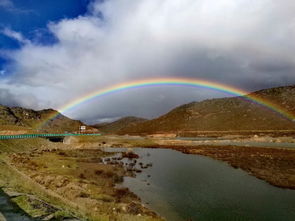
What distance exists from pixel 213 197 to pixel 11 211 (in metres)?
18.1

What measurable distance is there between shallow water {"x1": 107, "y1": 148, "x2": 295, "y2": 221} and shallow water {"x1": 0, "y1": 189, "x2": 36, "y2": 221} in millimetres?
10741

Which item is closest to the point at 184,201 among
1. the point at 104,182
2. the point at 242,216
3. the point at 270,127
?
the point at 242,216

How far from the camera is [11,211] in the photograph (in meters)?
11.3

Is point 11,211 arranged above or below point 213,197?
above

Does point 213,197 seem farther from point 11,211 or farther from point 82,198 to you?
point 11,211

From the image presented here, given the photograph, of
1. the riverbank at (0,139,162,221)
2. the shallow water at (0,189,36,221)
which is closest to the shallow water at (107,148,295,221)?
the riverbank at (0,139,162,221)

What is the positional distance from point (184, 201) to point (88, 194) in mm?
9361

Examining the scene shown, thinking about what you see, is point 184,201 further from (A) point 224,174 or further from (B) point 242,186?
(A) point 224,174

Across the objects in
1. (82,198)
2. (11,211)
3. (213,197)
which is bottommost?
(213,197)

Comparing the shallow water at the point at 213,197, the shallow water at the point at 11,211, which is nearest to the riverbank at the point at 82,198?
the shallow water at the point at 11,211

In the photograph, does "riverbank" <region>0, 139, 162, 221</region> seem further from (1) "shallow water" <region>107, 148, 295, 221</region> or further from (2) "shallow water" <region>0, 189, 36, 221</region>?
(1) "shallow water" <region>107, 148, 295, 221</region>

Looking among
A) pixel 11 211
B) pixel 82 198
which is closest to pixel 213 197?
pixel 82 198

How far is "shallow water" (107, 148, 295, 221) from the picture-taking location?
60.7 ft

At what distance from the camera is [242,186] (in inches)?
1096
